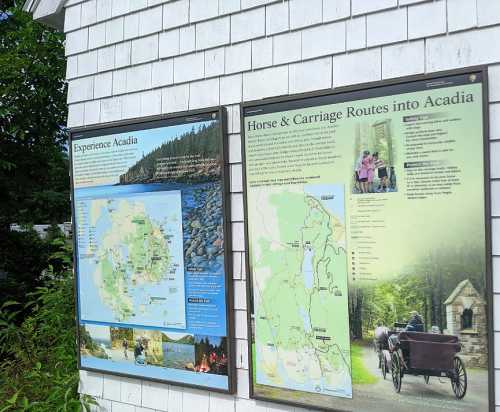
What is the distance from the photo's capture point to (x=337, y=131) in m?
3.18

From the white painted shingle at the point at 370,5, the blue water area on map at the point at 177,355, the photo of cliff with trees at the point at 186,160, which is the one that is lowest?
the blue water area on map at the point at 177,355

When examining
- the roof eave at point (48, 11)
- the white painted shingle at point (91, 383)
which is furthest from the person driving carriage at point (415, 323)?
the roof eave at point (48, 11)

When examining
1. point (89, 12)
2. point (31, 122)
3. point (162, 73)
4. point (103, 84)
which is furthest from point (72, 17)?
point (31, 122)

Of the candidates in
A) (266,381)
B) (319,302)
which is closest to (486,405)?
(319,302)

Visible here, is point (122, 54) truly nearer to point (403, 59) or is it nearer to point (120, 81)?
point (120, 81)

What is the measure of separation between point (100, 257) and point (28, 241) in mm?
5909

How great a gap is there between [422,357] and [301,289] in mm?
720

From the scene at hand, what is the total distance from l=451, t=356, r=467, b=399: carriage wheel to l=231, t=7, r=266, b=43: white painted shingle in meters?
2.07

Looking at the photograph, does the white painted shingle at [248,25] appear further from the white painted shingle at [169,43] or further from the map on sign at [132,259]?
the map on sign at [132,259]

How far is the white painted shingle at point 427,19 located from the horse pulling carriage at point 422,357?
4.76 feet

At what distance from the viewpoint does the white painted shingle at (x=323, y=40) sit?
3262 mm

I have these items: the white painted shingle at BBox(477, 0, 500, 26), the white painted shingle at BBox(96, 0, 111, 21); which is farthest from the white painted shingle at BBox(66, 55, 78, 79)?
the white painted shingle at BBox(477, 0, 500, 26)

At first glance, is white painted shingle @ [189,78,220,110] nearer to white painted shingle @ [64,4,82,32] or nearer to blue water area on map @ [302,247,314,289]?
blue water area on map @ [302,247,314,289]

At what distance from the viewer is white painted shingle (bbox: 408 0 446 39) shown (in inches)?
116
